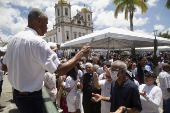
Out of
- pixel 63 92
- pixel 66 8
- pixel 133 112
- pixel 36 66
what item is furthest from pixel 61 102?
pixel 66 8

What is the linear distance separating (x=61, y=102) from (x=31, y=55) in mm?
3401

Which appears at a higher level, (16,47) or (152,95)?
(16,47)

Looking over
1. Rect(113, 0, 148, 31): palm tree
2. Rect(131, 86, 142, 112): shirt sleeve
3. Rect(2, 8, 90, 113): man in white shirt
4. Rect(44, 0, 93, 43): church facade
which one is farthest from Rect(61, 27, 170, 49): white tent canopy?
Rect(44, 0, 93, 43): church facade

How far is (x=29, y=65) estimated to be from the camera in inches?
47.7

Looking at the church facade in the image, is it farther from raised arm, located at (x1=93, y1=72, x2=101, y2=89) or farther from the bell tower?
raised arm, located at (x1=93, y1=72, x2=101, y2=89)

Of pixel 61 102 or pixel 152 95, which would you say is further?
pixel 61 102

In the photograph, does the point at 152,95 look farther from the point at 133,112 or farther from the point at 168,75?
the point at 168,75

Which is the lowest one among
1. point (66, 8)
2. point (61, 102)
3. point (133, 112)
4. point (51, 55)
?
point (61, 102)

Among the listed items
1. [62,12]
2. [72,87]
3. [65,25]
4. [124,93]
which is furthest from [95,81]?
[62,12]

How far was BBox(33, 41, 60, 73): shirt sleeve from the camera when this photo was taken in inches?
44.1

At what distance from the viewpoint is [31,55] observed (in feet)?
3.84

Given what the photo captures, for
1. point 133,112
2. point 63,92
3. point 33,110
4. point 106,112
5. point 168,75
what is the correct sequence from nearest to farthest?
point 33,110
point 133,112
point 106,112
point 168,75
point 63,92

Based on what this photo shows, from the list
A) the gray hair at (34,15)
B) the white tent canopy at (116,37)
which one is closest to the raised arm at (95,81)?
the gray hair at (34,15)

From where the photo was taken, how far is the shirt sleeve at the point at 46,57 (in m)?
1.12
